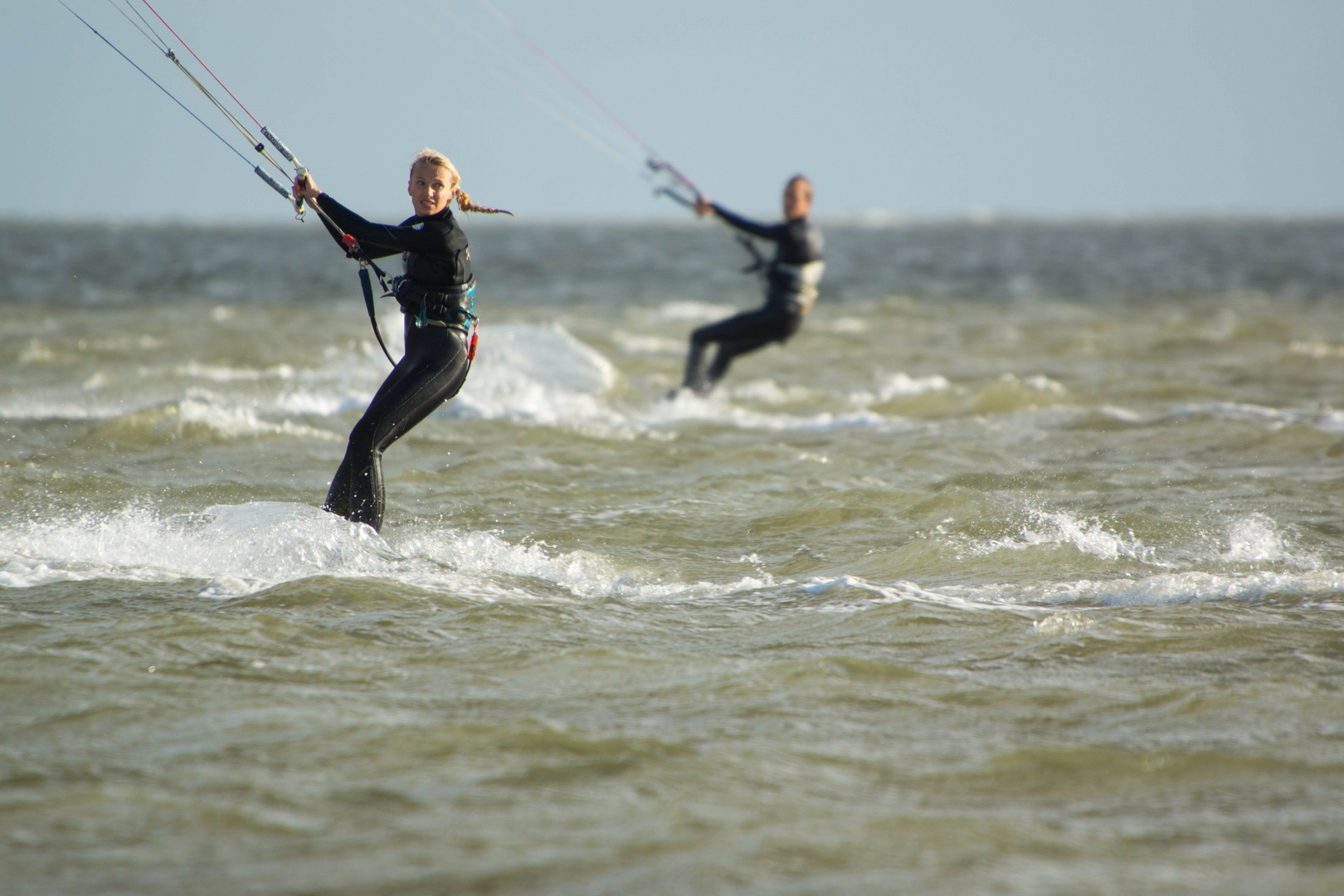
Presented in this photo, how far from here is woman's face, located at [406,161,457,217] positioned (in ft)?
19.4

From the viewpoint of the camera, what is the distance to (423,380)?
614cm

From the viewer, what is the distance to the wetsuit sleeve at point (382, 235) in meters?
5.66

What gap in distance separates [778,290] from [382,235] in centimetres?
682

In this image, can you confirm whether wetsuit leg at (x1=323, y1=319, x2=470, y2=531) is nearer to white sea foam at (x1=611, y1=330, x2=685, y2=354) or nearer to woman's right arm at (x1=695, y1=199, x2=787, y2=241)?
woman's right arm at (x1=695, y1=199, x2=787, y2=241)

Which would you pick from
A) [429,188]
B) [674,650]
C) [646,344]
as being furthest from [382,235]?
[646,344]

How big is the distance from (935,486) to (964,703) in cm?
426

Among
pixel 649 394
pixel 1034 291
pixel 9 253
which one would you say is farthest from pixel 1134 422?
pixel 9 253

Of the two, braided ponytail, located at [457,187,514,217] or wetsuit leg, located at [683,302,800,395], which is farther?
wetsuit leg, located at [683,302,800,395]

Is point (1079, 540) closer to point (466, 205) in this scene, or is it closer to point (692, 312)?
point (466, 205)

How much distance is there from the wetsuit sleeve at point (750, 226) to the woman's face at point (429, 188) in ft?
17.7

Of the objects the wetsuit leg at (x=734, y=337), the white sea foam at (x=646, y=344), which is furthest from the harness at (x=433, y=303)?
the white sea foam at (x=646, y=344)

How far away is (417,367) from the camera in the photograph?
6152 mm

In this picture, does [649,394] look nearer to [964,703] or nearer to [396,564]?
[396,564]

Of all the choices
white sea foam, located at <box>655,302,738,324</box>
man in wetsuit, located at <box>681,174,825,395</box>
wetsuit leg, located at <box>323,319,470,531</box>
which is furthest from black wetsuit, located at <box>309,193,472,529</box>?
white sea foam, located at <box>655,302,738,324</box>
